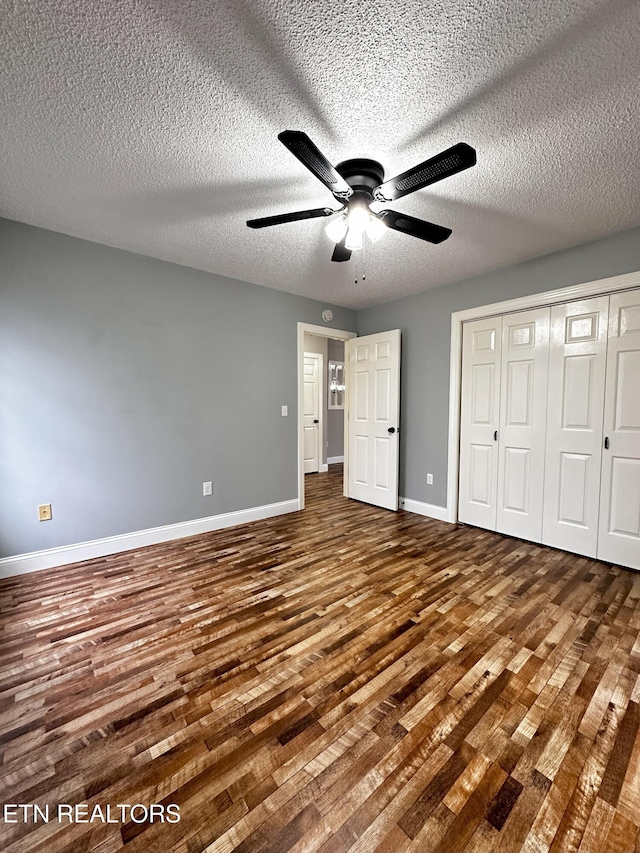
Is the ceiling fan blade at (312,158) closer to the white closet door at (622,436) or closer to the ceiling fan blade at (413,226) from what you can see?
the ceiling fan blade at (413,226)

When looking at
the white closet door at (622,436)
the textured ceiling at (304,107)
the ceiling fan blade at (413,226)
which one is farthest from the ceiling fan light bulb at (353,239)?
the white closet door at (622,436)

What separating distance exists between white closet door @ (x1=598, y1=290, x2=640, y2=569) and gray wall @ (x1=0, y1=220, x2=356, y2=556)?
288 centimetres

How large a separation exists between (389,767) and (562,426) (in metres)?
2.70

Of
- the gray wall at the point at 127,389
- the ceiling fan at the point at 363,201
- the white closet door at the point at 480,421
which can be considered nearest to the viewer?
the ceiling fan at the point at 363,201

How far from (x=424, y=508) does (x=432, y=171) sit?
3.23 meters

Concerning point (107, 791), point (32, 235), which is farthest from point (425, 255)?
point (107, 791)

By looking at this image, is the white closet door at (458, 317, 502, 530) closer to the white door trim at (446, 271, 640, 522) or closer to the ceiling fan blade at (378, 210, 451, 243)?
the white door trim at (446, 271, 640, 522)

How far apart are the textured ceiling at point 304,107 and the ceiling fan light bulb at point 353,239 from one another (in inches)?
13.8

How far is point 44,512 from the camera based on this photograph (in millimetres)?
2580

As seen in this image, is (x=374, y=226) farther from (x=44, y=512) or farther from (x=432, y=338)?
(x=44, y=512)

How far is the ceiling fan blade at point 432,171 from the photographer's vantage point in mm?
1252

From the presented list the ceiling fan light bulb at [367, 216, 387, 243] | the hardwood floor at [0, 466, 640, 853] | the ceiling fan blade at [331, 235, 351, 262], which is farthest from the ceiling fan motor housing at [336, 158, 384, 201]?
the hardwood floor at [0, 466, 640, 853]

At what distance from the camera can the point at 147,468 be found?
9.94ft

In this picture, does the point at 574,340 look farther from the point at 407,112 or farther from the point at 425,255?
the point at 407,112
